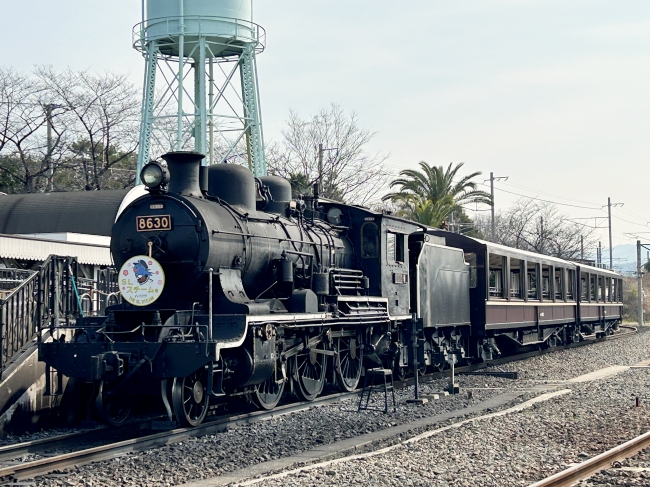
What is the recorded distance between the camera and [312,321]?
496 inches

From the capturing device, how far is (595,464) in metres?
8.16

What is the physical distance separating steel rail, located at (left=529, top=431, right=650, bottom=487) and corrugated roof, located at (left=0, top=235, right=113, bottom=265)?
41.2 feet

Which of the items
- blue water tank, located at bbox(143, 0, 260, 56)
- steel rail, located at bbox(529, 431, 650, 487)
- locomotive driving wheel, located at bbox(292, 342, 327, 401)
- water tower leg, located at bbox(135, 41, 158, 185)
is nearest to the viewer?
steel rail, located at bbox(529, 431, 650, 487)

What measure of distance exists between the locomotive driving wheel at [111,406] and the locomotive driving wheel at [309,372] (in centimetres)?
271

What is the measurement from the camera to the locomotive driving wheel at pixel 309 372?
13.0 meters

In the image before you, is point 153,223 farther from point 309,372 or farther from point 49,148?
point 49,148

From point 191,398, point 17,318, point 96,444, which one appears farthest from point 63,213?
point 96,444

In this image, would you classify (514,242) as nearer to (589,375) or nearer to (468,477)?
(589,375)

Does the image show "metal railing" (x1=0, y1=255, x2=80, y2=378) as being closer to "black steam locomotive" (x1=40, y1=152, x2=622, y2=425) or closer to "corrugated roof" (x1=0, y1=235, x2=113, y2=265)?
"black steam locomotive" (x1=40, y1=152, x2=622, y2=425)

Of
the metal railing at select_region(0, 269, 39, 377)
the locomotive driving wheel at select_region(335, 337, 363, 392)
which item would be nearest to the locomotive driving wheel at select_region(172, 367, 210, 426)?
the metal railing at select_region(0, 269, 39, 377)

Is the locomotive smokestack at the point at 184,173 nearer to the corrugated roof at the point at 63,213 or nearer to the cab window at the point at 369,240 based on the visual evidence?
the cab window at the point at 369,240

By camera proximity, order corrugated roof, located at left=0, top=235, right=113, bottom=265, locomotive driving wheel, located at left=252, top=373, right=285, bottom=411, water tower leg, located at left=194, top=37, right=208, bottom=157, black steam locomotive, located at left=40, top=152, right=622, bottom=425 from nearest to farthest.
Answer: black steam locomotive, located at left=40, top=152, right=622, bottom=425
locomotive driving wheel, located at left=252, top=373, right=285, bottom=411
corrugated roof, located at left=0, top=235, right=113, bottom=265
water tower leg, located at left=194, top=37, right=208, bottom=157

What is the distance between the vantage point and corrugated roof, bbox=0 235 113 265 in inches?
705

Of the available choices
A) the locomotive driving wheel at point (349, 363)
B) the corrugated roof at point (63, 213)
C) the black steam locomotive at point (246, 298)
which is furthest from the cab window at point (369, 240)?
the corrugated roof at point (63, 213)
